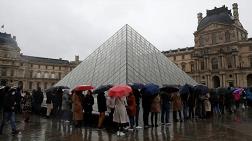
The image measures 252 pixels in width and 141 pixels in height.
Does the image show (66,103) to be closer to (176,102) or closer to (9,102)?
(9,102)

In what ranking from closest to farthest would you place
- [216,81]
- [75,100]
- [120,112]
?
[120,112] < [75,100] < [216,81]

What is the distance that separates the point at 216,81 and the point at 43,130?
46480 millimetres

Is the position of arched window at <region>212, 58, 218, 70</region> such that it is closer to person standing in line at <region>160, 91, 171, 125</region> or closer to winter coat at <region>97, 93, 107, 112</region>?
person standing in line at <region>160, 91, 171, 125</region>

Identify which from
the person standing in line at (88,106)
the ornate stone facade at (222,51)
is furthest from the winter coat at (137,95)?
the ornate stone facade at (222,51)

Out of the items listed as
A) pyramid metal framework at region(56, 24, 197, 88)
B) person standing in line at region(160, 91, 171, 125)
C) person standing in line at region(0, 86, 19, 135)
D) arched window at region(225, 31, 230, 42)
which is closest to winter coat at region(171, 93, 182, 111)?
person standing in line at region(160, 91, 171, 125)

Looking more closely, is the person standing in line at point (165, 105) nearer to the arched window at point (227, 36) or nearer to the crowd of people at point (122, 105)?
the crowd of people at point (122, 105)

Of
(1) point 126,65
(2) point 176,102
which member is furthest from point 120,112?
(1) point 126,65

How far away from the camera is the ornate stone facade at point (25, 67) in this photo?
57.0m

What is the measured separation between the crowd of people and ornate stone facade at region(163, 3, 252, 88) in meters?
35.6

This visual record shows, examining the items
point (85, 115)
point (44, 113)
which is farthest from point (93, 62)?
point (85, 115)

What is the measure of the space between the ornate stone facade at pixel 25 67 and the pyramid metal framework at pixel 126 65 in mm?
38751

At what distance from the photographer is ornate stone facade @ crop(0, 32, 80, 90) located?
56963 mm

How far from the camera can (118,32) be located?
1969cm

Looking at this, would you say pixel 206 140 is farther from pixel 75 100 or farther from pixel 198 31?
pixel 198 31
